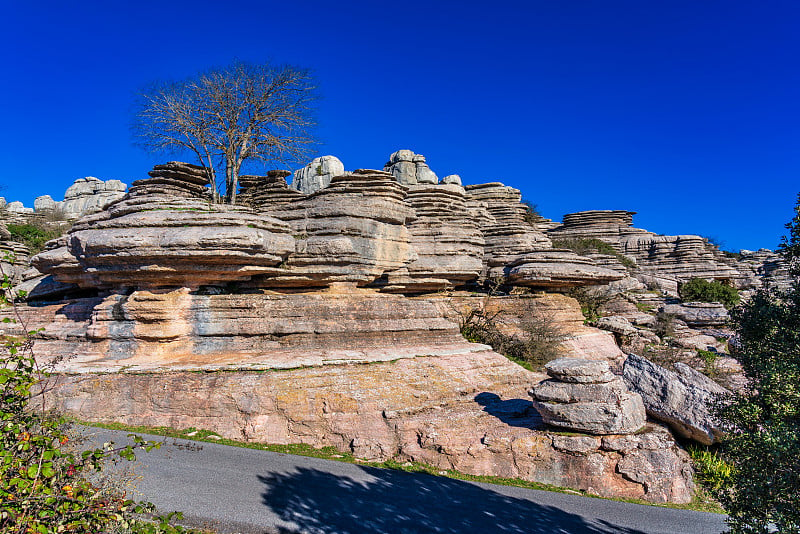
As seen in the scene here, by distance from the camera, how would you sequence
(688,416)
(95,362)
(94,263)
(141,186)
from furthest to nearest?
(141,186) < (94,263) < (95,362) < (688,416)

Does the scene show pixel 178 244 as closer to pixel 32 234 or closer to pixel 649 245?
pixel 32 234

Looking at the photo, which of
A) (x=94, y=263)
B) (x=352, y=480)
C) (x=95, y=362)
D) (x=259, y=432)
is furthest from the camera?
(x=94, y=263)

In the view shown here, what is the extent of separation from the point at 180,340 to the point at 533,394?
924cm

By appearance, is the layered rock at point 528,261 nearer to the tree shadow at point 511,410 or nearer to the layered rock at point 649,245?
the tree shadow at point 511,410

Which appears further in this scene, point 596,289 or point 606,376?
point 596,289

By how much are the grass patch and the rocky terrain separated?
18 centimetres

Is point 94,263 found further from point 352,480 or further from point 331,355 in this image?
point 352,480

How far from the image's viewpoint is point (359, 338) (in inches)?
483

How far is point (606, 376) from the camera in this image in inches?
336

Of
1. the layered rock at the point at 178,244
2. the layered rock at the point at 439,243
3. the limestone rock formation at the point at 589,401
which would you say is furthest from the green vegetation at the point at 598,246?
the layered rock at the point at 178,244

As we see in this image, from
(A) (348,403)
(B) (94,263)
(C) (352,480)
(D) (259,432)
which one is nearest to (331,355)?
(A) (348,403)

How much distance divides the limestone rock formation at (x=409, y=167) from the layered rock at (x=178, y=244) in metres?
17.4

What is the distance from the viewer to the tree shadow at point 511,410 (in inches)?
360

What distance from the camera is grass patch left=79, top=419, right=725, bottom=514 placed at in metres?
7.49
